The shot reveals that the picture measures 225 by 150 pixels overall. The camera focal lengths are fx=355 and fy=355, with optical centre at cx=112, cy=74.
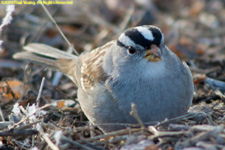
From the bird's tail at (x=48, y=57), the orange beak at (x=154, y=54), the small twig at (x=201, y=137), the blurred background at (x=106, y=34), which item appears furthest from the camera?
the bird's tail at (x=48, y=57)

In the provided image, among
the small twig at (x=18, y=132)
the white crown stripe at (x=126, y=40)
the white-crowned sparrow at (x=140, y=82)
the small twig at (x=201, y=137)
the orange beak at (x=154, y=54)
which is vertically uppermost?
the white crown stripe at (x=126, y=40)

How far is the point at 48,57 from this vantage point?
493 cm

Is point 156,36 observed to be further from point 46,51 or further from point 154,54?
point 46,51

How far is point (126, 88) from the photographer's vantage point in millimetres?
3252

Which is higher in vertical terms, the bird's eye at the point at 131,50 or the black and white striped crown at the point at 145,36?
the black and white striped crown at the point at 145,36

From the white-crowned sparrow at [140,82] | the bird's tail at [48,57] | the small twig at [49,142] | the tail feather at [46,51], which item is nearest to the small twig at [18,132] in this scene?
the small twig at [49,142]

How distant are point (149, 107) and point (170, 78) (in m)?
0.33

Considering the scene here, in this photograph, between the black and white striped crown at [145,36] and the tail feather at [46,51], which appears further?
the tail feather at [46,51]

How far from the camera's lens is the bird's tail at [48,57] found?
4.73 meters

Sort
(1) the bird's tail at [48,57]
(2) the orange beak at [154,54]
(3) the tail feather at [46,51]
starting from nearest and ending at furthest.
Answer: (2) the orange beak at [154,54], (1) the bird's tail at [48,57], (3) the tail feather at [46,51]

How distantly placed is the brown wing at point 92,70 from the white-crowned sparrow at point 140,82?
2 centimetres

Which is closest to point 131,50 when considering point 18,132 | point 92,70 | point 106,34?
point 92,70

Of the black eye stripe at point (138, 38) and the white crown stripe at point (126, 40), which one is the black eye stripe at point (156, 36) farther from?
the white crown stripe at point (126, 40)

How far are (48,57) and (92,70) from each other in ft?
4.41
